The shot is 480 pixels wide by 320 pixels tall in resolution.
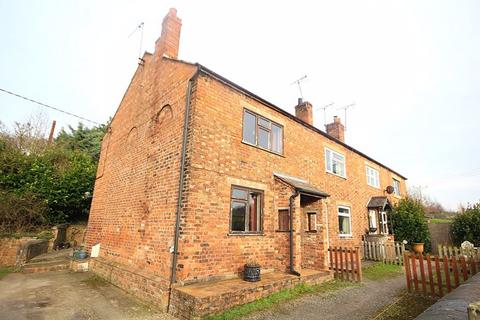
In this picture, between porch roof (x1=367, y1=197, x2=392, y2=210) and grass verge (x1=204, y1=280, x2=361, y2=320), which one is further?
porch roof (x1=367, y1=197, x2=392, y2=210)

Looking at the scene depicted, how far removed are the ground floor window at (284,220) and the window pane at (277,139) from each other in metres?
2.71

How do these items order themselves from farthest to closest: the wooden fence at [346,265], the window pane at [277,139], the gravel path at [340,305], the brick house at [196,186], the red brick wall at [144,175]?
the window pane at [277,139]
the wooden fence at [346,265]
the red brick wall at [144,175]
the brick house at [196,186]
the gravel path at [340,305]

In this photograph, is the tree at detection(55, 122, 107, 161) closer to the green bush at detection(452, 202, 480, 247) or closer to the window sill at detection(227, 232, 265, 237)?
the window sill at detection(227, 232, 265, 237)

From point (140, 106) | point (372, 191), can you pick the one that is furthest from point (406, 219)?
point (140, 106)

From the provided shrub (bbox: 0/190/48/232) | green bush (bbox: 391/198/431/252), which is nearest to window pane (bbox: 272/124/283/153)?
green bush (bbox: 391/198/431/252)

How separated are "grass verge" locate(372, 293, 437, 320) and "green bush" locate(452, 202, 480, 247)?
12079 millimetres

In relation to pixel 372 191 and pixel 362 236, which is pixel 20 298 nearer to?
pixel 362 236

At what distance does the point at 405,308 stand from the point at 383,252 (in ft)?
28.5

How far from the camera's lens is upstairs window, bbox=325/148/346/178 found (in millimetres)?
15142

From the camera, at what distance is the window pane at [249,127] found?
9.99 metres

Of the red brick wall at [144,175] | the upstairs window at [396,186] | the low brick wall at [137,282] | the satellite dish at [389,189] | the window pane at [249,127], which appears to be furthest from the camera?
the upstairs window at [396,186]

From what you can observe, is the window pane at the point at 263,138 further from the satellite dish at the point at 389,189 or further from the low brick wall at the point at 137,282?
the satellite dish at the point at 389,189

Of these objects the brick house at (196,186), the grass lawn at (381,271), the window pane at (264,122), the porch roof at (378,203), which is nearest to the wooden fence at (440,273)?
the grass lawn at (381,271)

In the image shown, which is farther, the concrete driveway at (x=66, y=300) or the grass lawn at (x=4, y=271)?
the grass lawn at (x=4, y=271)
